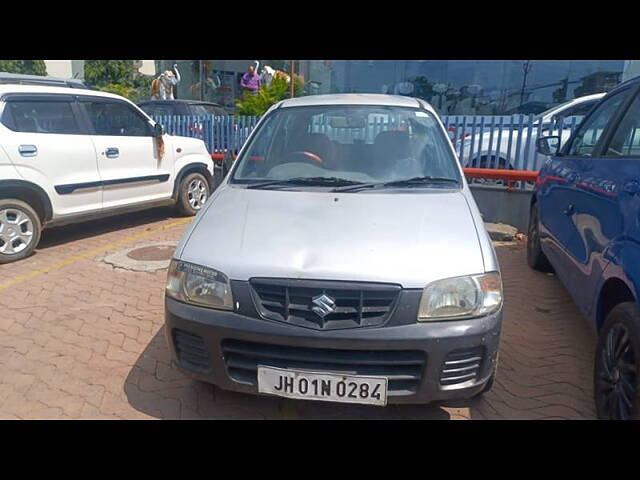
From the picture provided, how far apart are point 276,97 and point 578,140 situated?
818 cm

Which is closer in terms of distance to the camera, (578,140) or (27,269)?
(578,140)

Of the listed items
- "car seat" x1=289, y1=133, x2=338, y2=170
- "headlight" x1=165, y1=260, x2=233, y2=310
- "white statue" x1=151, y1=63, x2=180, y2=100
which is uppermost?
"white statue" x1=151, y1=63, x2=180, y2=100

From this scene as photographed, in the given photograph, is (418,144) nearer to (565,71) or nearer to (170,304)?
(170,304)

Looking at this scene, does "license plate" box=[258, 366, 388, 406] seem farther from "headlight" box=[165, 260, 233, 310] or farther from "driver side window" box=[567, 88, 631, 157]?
"driver side window" box=[567, 88, 631, 157]

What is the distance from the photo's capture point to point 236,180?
3250mm

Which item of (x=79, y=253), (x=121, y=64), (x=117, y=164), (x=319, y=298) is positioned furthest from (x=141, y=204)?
(x=121, y=64)

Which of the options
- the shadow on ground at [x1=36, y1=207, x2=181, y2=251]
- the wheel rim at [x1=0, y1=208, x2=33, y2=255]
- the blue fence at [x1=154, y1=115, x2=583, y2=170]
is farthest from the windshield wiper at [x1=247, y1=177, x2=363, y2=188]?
the blue fence at [x1=154, y1=115, x2=583, y2=170]

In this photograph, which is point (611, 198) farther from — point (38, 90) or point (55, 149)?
point (38, 90)

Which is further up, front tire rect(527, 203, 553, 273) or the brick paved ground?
front tire rect(527, 203, 553, 273)

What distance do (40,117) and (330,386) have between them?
478 centimetres

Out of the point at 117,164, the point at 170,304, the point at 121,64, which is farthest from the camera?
the point at 121,64

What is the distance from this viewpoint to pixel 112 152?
228 inches

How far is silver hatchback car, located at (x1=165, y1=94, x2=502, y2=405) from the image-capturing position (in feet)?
6.91

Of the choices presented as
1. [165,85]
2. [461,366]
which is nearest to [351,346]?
[461,366]
